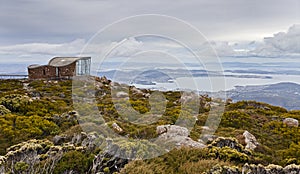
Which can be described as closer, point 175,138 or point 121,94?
point 175,138

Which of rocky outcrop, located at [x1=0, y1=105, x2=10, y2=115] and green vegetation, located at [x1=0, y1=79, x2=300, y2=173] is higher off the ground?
rocky outcrop, located at [x1=0, y1=105, x2=10, y2=115]

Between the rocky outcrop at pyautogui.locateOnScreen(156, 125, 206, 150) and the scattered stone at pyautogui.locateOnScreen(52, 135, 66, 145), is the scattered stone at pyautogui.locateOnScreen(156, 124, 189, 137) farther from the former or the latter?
the scattered stone at pyautogui.locateOnScreen(52, 135, 66, 145)

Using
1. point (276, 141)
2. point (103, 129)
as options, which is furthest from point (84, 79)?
point (276, 141)

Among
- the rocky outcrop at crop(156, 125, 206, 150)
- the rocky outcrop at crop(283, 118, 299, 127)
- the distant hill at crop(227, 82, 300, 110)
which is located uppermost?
the rocky outcrop at crop(156, 125, 206, 150)

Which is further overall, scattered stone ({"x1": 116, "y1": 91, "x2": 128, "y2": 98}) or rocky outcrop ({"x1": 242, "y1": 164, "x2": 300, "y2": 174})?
scattered stone ({"x1": 116, "y1": 91, "x2": 128, "y2": 98})

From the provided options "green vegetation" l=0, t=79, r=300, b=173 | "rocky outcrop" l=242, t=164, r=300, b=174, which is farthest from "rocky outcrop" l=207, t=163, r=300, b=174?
"green vegetation" l=0, t=79, r=300, b=173

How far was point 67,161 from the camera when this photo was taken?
26.2ft

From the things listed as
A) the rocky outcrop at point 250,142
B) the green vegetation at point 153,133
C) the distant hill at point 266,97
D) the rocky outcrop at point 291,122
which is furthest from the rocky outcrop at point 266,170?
the distant hill at point 266,97

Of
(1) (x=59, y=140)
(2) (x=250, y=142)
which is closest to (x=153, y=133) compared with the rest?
(1) (x=59, y=140)

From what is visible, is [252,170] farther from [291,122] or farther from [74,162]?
[291,122]

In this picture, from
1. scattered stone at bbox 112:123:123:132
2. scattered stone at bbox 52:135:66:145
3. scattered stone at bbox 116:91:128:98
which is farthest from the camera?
scattered stone at bbox 116:91:128:98

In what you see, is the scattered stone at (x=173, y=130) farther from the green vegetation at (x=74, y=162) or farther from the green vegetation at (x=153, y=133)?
the green vegetation at (x=74, y=162)

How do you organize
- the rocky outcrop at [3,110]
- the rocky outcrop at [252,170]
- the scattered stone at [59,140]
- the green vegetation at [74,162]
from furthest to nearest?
the rocky outcrop at [3,110]
the scattered stone at [59,140]
the green vegetation at [74,162]
the rocky outcrop at [252,170]

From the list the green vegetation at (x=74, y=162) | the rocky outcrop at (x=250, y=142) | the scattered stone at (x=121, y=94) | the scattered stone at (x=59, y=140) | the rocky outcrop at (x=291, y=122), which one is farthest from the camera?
the scattered stone at (x=121, y=94)
